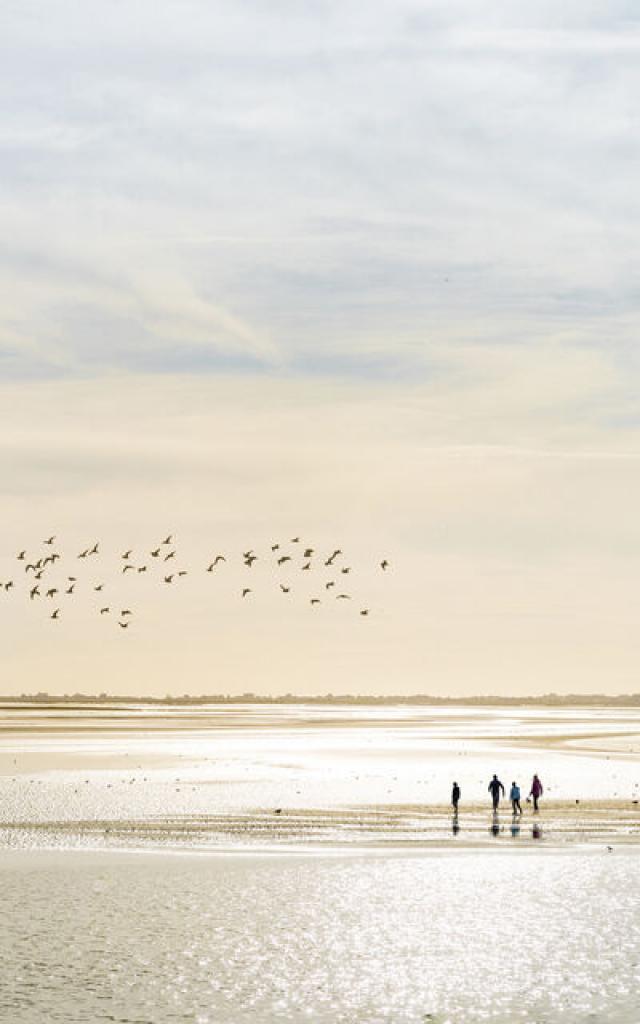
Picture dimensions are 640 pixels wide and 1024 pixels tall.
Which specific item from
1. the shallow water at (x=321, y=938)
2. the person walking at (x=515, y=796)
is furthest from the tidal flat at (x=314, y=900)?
the person walking at (x=515, y=796)

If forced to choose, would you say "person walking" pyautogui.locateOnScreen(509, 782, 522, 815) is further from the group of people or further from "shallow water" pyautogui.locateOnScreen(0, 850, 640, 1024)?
"shallow water" pyautogui.locateOnScreen(0, 850, 640, 1024)

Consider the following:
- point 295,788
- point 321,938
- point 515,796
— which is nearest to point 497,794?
point 515,796

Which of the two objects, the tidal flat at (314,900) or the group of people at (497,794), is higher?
the group of people at (497,794)

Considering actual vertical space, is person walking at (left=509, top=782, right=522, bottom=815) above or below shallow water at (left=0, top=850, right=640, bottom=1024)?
above

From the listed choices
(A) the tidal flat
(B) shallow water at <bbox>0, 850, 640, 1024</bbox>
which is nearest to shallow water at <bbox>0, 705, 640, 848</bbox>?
(A) the tidal flat

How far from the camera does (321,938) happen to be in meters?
32.8

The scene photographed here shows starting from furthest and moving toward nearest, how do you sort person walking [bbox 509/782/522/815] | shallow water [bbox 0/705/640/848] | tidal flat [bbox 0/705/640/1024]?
1. person walking [bbox 509/782/522/815]
2. shallow water [bbox 0/705/640/848]
3. tidal flat [bbox 0/705/640/1024]

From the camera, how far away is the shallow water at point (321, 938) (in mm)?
26484

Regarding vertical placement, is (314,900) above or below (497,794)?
below

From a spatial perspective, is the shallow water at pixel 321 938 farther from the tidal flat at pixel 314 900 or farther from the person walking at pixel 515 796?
the person walking at pixel 515 796

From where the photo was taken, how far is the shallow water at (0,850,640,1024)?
86.9ft

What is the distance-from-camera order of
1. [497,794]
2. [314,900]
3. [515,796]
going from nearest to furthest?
[314,900]
[515,796]
[497,794]

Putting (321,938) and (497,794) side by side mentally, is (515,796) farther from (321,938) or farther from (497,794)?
(321,938)

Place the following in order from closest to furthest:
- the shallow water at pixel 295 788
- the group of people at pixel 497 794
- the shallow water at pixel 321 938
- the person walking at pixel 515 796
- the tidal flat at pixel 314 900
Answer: the shallow water at pixel 321 938 < the tidal flat at pixel 314 900 < the shallow water at pixel 295 788 < the group of people at pixel 497 794 < the person walking at pixel 515 796
